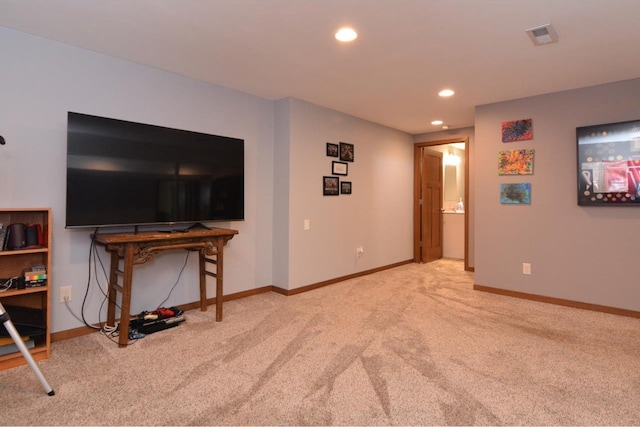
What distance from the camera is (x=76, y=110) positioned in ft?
9.08

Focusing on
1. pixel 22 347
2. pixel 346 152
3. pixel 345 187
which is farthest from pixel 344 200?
pixel 22 347

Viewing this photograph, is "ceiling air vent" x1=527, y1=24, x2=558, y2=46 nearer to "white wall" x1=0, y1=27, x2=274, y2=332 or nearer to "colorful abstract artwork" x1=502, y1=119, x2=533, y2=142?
"colorful abstract artwork" x1=502, y1=119, x2=533, y2=142

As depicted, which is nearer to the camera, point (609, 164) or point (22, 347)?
point (22, 347)

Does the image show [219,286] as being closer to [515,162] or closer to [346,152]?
[346,152]

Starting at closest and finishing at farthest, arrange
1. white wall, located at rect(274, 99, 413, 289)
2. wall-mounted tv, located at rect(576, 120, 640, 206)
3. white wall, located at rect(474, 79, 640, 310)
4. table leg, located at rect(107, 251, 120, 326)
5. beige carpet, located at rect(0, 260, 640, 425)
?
beige carpet, located at rect(0, 260, 640, 425)
table leg, located at rect(107, 251, 120, 326)
wall-mounted tv, located at rect(576, 120, 640, 206)
white wall, located at rect(474, 79, 640, 310)
white wall, located at rect(274, 99, 413, 289)

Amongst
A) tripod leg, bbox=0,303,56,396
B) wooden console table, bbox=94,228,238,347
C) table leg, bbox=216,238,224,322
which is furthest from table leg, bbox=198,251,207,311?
tripod leg, bbox=0,303,56,396

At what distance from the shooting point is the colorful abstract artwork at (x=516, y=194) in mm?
3982

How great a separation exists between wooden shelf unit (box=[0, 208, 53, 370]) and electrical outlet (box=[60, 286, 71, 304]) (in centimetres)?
15

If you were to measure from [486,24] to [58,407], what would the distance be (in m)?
3.48

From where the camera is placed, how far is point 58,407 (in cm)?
186

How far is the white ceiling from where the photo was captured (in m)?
2.19

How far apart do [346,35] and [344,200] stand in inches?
98.7

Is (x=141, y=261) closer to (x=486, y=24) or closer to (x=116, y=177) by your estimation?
(x=116, y=177)

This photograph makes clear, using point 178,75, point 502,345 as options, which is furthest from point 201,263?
point 502,345
